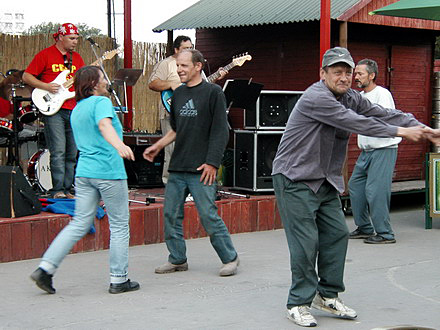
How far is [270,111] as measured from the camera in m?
9.58

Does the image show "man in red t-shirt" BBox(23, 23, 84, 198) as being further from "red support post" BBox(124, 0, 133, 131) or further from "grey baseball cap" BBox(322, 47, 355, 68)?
"grey baseball cap" BBox(322, 47, 355, 68)

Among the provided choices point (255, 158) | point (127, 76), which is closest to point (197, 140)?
point (255, 158)

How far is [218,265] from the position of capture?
712cm

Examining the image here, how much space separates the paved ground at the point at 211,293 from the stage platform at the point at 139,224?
15 cm

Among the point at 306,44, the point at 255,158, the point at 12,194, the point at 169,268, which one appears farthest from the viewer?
the point at 306,44

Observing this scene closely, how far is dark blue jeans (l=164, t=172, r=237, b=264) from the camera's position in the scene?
6.46 metres

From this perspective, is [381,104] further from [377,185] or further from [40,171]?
[40,171]

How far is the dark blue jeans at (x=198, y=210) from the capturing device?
6461 mm

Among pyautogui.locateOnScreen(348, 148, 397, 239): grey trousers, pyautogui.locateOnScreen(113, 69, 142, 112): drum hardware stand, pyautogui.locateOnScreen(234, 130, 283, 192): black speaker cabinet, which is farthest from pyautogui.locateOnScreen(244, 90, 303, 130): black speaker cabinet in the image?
pyautogui.locateOnScreen(113, 69, 142, 112): drum hardware stand

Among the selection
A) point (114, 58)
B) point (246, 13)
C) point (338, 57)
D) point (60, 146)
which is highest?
point (246, 13)

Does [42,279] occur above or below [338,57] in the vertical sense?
below

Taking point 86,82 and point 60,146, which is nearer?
point 86,82

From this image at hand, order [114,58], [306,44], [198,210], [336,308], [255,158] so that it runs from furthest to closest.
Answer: [114,58] → [306,44] → [255,158] → [198,210] → [336,308]

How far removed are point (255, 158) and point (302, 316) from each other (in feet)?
14.5
